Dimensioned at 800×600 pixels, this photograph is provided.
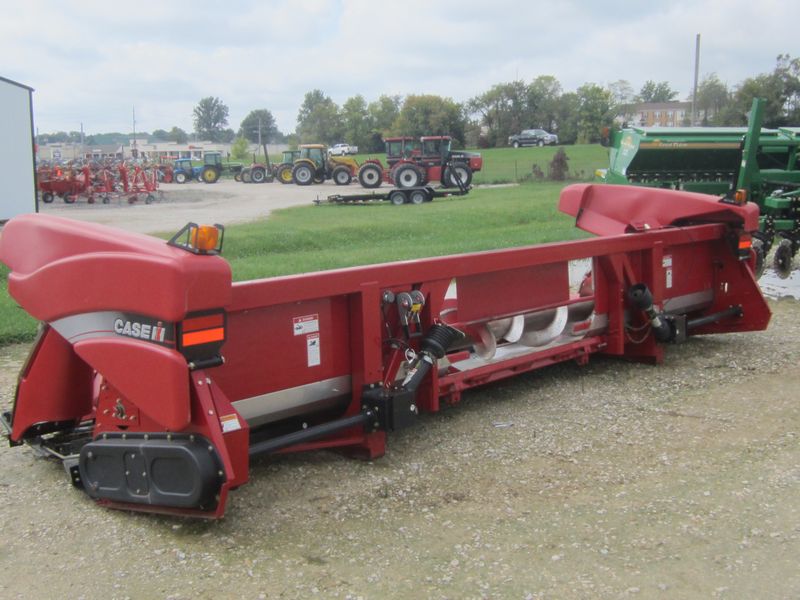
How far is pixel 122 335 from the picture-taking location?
10.9 feet

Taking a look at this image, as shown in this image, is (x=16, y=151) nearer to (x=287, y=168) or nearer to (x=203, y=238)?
(x=287, y=168)

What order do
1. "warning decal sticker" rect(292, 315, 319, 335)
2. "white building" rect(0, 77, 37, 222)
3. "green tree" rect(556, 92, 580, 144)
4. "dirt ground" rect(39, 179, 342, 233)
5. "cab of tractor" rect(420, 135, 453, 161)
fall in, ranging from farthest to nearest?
"green tree" rect(556, 92, 580, 144) < "cab of tractor" rect(420, 135, 453, 161) < "white building" rect(0, 77, 37, 222) < "dirt ground" rect(39, 179, 342, 233) < "warning decal sticker" rect(292, 315, 319, 335)

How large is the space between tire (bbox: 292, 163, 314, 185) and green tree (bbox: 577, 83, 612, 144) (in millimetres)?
28715

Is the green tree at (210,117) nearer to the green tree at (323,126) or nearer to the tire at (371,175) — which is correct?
the green tree at (323,126)

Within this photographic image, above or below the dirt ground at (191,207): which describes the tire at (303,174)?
above

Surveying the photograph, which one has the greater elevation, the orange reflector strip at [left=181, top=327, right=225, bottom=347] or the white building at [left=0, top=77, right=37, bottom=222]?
the white building at [left=0, top=77, right=37, bottom=222]

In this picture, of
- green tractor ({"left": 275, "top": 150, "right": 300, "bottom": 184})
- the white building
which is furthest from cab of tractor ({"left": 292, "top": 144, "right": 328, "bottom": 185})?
the white building

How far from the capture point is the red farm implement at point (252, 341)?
321cm

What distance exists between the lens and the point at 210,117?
473 feet

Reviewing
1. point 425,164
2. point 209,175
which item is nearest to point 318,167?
point 425,164

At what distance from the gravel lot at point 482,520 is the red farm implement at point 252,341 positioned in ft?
0.60

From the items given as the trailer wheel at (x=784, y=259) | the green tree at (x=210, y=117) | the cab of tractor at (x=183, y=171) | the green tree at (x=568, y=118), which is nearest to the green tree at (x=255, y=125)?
the green tree at (x=210, y=117)

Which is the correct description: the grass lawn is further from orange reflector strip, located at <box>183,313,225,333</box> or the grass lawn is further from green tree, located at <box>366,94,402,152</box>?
green tree, located at <box>366,94,402,152</box>

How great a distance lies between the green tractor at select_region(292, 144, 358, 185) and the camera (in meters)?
35.3
